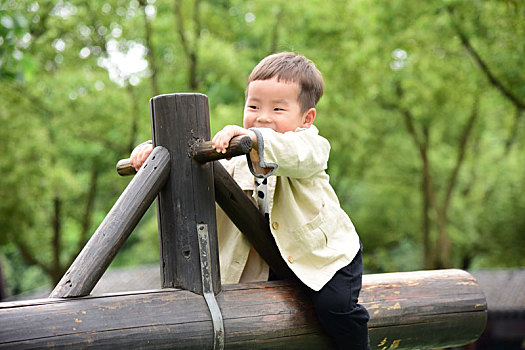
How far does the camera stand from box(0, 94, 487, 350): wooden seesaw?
2.45 metres

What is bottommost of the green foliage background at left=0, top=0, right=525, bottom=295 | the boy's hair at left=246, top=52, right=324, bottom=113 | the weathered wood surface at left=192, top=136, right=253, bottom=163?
the green foliage background at left=0, top=0, right=525, bottom=295

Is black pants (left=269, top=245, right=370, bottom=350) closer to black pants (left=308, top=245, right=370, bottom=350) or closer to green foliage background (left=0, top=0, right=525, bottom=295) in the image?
black pants (left=308, top=245, right=370, bottom=350)

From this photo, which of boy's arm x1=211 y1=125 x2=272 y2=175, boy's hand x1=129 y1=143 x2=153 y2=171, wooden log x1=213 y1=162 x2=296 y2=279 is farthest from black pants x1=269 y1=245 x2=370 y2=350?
boy's hand x1=129 y1=143 x2=153 y2=171

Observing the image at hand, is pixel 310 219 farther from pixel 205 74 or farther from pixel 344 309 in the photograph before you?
pixel 205 74

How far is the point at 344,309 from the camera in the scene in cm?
292

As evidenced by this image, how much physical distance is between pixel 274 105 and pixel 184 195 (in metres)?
0.57

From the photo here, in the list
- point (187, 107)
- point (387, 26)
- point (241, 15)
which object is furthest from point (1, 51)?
point (241, 15)

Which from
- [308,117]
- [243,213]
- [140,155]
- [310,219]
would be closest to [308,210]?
[310,219]

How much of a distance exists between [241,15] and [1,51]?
28.6 feet

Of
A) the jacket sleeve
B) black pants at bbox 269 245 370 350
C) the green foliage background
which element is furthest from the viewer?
the green foliage background

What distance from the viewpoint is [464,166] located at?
19656mm

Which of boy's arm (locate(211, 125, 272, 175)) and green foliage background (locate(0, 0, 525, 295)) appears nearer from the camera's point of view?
boy's arm (locate(211, 125, 272, 175))

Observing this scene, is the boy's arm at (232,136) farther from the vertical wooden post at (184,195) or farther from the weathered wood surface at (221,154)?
the vertical wooden post at (184,195)

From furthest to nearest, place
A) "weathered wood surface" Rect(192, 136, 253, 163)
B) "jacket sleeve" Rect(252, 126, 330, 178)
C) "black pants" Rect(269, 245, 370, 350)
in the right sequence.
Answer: "black pants" Rect(269, 245, 370, 350) < "jacket sleeve" Rect(252, 126, 330, 178) < "weathered wood surface" Rect(192, 136, 253, 163)
